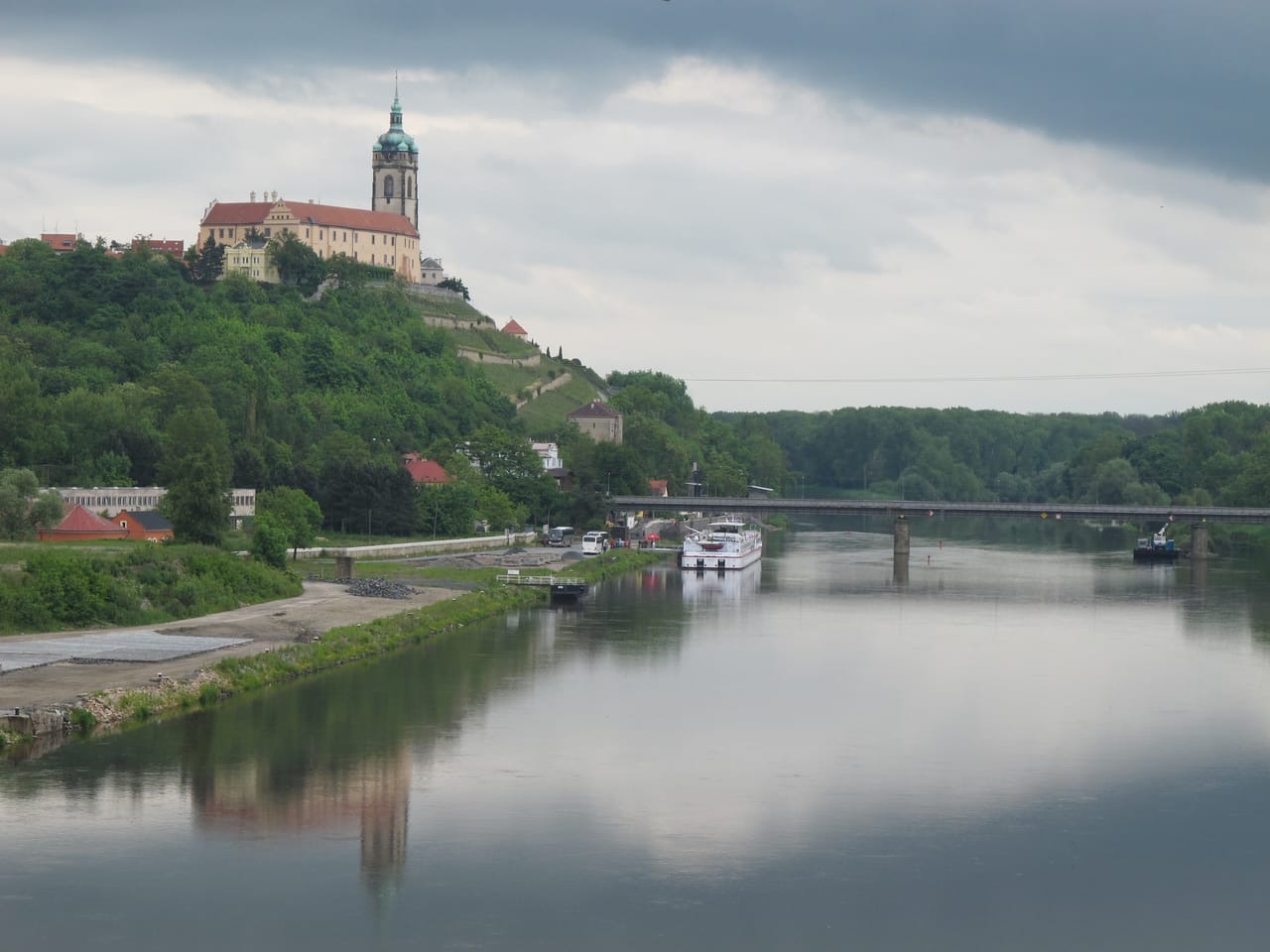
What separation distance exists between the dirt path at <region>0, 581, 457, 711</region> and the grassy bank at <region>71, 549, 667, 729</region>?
2.06 feet

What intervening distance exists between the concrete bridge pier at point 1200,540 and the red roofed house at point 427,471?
1650 inches

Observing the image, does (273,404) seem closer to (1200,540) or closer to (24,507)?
(24,507)

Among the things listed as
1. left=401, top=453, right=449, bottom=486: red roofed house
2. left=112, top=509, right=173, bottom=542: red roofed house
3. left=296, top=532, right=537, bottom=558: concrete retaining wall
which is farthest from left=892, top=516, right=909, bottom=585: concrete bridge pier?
left=112, top=509, right=173, bottom=542: red roofed house

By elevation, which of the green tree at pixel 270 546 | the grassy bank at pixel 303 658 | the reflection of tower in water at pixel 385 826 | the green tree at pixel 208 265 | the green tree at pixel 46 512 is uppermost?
the green tree at pixel 208 265

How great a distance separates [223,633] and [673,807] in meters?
19.7

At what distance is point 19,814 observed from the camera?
2678 cm

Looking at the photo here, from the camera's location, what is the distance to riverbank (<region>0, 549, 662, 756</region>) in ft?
113

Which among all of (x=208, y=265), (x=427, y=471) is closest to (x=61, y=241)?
(x=208, y=265)

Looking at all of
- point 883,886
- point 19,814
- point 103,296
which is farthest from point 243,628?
point 103,296

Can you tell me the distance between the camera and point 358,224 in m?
140

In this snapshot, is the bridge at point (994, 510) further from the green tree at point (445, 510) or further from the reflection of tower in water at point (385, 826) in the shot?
the reflection of tower in water at point (385, 826)

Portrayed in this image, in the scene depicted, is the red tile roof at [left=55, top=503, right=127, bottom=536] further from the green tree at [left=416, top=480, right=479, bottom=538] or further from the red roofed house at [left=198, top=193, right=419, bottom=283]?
the red roofed house at [left=198, top=193, right=419, bottom=283]

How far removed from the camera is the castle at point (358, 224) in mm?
135000

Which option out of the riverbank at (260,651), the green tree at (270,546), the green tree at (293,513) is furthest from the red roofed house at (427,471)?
the green tree at (270,546)
